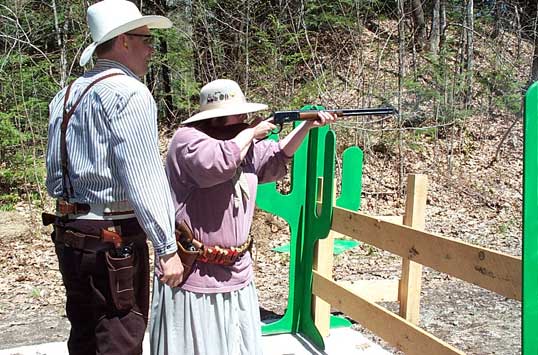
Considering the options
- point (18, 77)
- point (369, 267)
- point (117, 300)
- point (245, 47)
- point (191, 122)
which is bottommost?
point (369, 267)

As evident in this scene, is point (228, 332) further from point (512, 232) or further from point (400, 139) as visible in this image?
point (400, 139)

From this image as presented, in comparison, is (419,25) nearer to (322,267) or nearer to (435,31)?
(435,31)

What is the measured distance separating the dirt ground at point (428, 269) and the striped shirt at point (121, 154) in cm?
251

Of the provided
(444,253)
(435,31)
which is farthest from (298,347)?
(435,31)

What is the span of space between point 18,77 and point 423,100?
269 inches

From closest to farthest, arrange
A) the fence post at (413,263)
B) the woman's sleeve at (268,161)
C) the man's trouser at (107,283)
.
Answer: the man's trouser at (107,283) → the woman's sleeve at (268,161) → the fence post at (413,263)

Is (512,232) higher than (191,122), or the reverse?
(191,122)

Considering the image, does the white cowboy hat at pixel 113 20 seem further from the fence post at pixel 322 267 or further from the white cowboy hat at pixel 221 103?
the fence post at pixel 322 267

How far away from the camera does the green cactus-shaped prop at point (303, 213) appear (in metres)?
3.78

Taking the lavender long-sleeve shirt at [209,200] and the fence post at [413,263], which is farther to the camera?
the fence post at [413,263]

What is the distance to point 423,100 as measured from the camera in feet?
32.2

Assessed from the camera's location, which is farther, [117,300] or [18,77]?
[18,77]

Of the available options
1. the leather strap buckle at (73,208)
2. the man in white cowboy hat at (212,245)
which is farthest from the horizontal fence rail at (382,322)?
the leather strap buckle at (73,208)

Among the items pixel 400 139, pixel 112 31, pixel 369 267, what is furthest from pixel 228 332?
pixel 400 139
